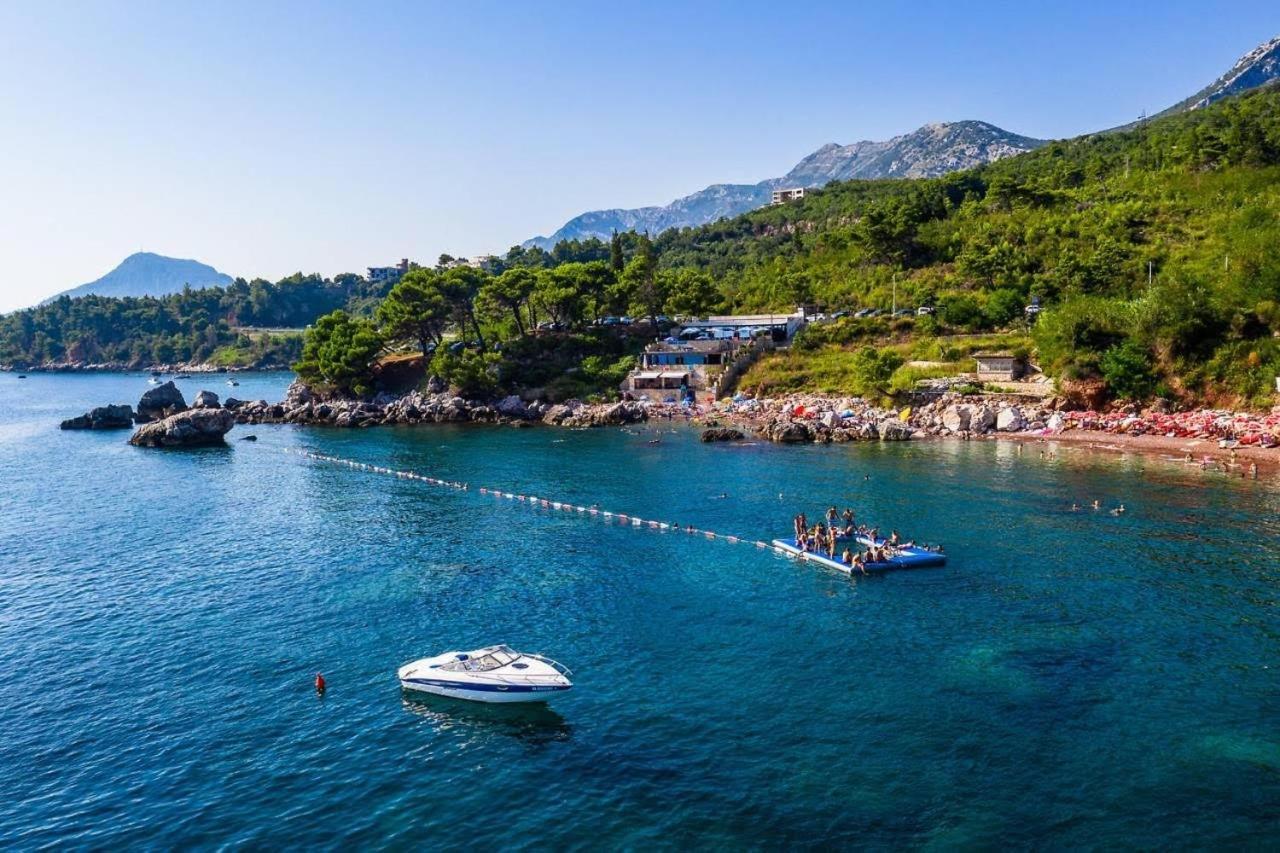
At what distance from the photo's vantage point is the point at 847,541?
5631cm

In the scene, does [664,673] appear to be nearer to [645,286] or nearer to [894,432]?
[894,432]

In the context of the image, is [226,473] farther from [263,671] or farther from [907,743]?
[907,743]

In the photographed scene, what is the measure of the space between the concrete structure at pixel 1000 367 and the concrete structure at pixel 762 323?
3251 centimetres

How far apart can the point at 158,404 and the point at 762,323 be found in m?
93.3

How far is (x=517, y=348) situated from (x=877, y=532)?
89.2 m

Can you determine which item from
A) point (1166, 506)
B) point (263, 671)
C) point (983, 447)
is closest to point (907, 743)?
point (263, 671)

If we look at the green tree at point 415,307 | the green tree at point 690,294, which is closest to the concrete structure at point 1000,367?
the green tree at point 690,294

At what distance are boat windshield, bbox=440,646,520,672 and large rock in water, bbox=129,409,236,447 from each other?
280 ft

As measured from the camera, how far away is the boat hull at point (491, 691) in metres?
34.8

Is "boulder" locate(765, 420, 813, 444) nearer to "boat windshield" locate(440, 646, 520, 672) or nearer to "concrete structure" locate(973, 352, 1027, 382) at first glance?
"concrete structure" locate(973, 352, 1027, 382)

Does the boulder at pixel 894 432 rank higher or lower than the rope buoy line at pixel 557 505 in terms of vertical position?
higher

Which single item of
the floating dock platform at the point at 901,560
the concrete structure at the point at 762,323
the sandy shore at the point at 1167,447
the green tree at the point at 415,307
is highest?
the green tree at the point at 415,307

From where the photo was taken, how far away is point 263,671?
39469 millimetres

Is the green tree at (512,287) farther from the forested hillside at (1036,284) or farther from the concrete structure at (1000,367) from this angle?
the concrete structure at (1000,367)
